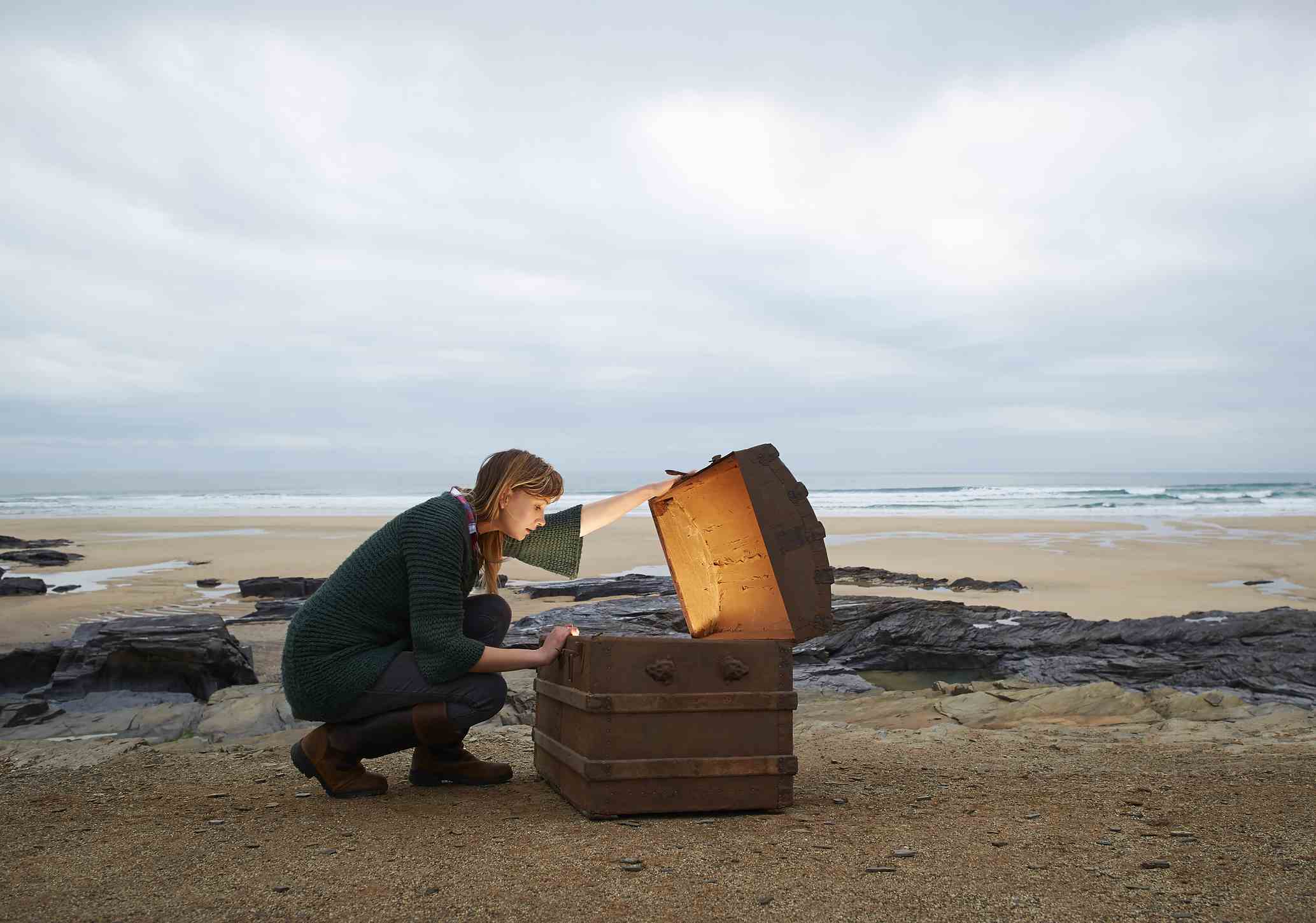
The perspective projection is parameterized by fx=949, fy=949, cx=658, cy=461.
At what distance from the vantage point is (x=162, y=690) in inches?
268

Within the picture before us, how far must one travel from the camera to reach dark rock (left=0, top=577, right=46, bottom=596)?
503 inches

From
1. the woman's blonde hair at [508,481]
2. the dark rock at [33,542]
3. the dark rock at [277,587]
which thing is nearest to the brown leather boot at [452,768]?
the woman's blonde hair at [508,481]

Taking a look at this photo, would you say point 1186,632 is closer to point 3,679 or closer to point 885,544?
point 3,679

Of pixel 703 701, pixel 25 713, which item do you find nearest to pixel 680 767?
pixel 703 701

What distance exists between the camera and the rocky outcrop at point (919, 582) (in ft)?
44.7

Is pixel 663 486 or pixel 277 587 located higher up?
pixel 663 486

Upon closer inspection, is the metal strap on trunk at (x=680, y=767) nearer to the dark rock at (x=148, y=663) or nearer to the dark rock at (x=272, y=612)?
the dark rock at (x=148, y=663)

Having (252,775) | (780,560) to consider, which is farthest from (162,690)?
(780,560)

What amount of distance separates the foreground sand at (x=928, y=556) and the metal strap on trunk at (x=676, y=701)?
8.01 metres

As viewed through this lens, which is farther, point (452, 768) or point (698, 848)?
point (452, 768)

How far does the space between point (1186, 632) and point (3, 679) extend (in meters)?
9.00

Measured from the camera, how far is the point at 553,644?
12.7ft

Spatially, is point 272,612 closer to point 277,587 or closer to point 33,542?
point 277,587

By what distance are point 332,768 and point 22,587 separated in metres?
11.6
